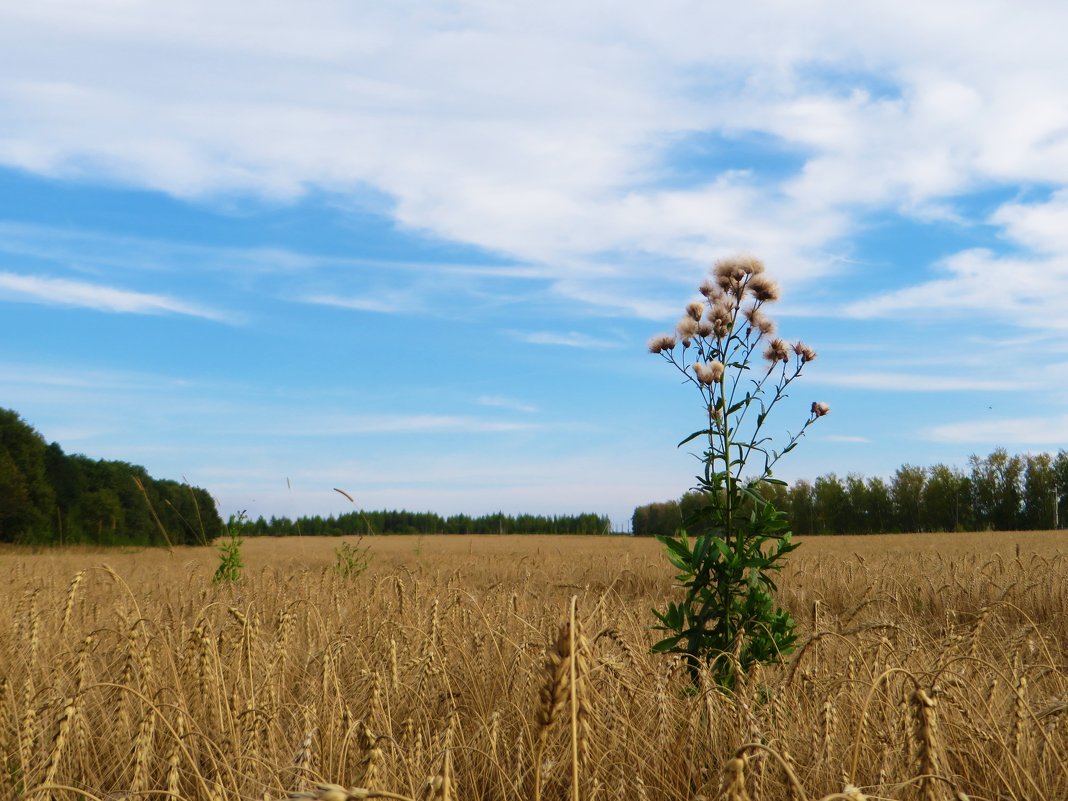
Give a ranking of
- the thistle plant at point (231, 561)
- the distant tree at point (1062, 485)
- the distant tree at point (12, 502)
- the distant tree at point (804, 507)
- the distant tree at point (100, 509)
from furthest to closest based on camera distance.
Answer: the distant tree at point (804, 507)
the distant tree at point (1062, 485)
the distant tree at point (100, 509)
the distant tree at point (12, 502)
the thistle plant at point (231, 561)

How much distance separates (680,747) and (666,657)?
3.56ft

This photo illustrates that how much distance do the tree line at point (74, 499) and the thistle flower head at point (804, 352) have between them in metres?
15.1

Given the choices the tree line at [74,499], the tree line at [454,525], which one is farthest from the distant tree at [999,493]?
the tree line at [74,499]

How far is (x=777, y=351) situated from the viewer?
12.6 feet

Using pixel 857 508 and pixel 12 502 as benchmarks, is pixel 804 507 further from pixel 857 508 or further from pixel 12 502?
pixel 12 502

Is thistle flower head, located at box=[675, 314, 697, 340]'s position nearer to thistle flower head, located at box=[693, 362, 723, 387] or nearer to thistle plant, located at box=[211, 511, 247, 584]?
thistle flower head, located at box=[693, 362, 723, 387]

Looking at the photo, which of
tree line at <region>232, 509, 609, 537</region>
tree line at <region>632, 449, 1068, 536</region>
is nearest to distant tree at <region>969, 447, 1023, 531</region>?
tree line at <region>632, 449, 1068, 536</region>

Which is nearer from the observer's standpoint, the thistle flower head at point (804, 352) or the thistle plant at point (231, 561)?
the thistle flower head at point (804, 352)

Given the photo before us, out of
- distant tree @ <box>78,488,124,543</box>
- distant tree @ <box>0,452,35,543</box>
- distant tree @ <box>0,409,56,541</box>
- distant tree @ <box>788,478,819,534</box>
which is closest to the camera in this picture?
distant tree @ <box>0,452,35,543</box>

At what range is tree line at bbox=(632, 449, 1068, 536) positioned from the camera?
3362 centimetres

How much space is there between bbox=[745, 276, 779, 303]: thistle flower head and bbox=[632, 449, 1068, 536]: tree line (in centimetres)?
2880

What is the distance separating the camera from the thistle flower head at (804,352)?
386 centimetres

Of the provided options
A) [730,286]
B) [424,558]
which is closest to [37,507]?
[424,558]

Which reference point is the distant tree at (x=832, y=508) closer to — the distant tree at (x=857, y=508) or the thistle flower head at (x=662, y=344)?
the distant tree at (x=857, y=508)
